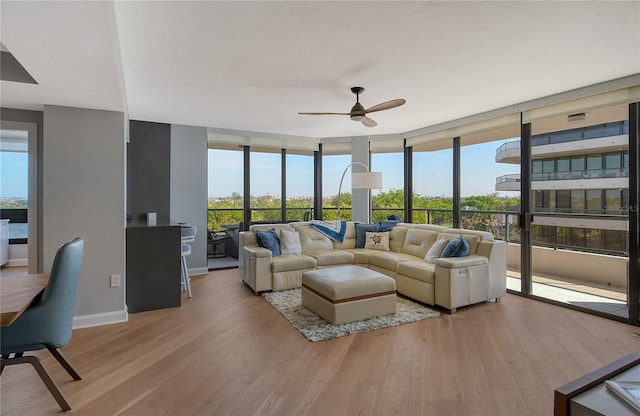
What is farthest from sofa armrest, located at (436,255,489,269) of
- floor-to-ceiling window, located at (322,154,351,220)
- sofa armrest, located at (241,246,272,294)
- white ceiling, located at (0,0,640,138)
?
floor-to-ceiling window, located at (322,154,351,220)

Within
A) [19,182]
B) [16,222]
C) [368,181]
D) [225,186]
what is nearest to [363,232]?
[368,181]

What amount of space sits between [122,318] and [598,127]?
5731mm

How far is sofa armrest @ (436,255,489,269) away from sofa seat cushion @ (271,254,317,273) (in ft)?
→ 5.66

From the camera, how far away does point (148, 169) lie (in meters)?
5.18

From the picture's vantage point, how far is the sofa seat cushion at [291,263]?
4.36 meters

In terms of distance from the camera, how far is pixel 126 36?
240 cm

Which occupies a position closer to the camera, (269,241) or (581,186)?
(581,186)

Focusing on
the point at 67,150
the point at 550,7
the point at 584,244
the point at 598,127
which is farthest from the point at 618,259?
the point at 67,150

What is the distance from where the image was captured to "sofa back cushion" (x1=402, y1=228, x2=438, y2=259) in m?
4.55

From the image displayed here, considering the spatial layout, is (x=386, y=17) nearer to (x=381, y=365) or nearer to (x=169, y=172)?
(x=381, y=365)

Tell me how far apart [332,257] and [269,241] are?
3.12ft

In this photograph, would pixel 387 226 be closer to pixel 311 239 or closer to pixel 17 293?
pixel 311 239

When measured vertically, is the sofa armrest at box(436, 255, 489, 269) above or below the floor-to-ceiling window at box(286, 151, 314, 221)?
below

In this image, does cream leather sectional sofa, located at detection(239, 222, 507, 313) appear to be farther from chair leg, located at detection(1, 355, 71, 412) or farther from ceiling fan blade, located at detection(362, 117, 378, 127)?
chair leg, located at detection(1, 355, 71, 412)
